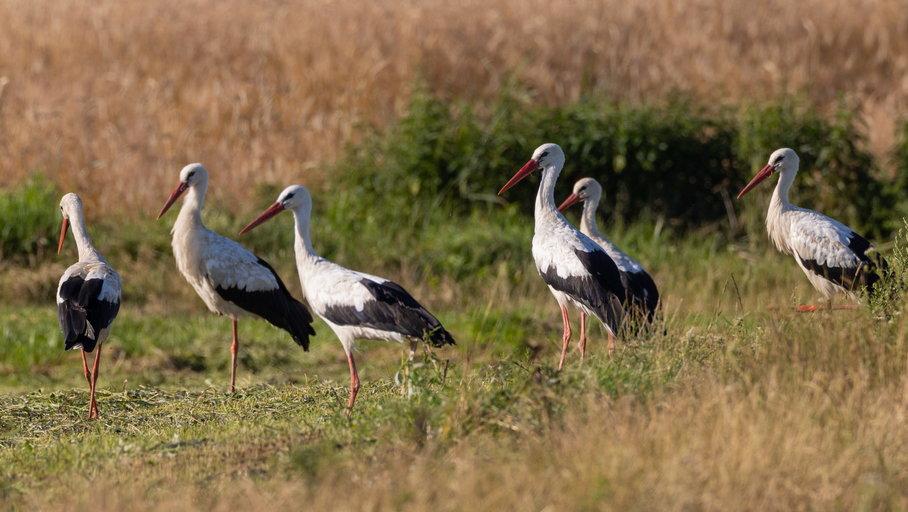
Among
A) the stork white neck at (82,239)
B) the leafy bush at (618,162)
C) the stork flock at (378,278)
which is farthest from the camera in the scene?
the leafy bush at (618,162)

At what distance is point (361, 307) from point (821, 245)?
293 cm

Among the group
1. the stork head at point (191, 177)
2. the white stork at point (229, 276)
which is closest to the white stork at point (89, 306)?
the white stork at point (229, 276)

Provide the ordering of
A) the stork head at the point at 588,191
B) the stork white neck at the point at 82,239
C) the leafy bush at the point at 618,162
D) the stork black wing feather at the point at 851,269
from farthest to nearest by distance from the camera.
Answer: the leafy bush at the point at 618,162 < the stork head at the point at 588,191 < the stork black wing feather at the point at 851,269 < the stork white neck at the point at 82,239

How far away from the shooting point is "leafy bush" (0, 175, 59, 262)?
10.8 metres

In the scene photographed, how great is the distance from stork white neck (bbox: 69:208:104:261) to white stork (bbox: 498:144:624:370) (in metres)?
2.48

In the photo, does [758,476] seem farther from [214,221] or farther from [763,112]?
[763,112]

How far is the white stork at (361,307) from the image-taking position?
22.6 feet

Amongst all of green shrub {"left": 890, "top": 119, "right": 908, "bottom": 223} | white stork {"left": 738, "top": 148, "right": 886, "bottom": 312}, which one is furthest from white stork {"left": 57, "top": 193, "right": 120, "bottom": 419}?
green shrub {"left": 890, "top": 119, "right": 908, "bottom": 223}

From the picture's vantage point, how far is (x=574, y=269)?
7.70m

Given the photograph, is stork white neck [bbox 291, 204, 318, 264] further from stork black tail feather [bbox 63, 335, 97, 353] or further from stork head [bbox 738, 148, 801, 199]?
stork head [bbox 738, 148, 801, 199]

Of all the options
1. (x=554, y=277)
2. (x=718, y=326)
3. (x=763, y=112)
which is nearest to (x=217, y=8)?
(x=763, y=112)

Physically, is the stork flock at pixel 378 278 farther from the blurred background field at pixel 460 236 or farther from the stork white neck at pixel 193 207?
the blurred background field at pixel 460 236

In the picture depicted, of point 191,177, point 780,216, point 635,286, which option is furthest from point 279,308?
point 780,216

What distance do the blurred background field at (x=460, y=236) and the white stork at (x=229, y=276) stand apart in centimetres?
43
